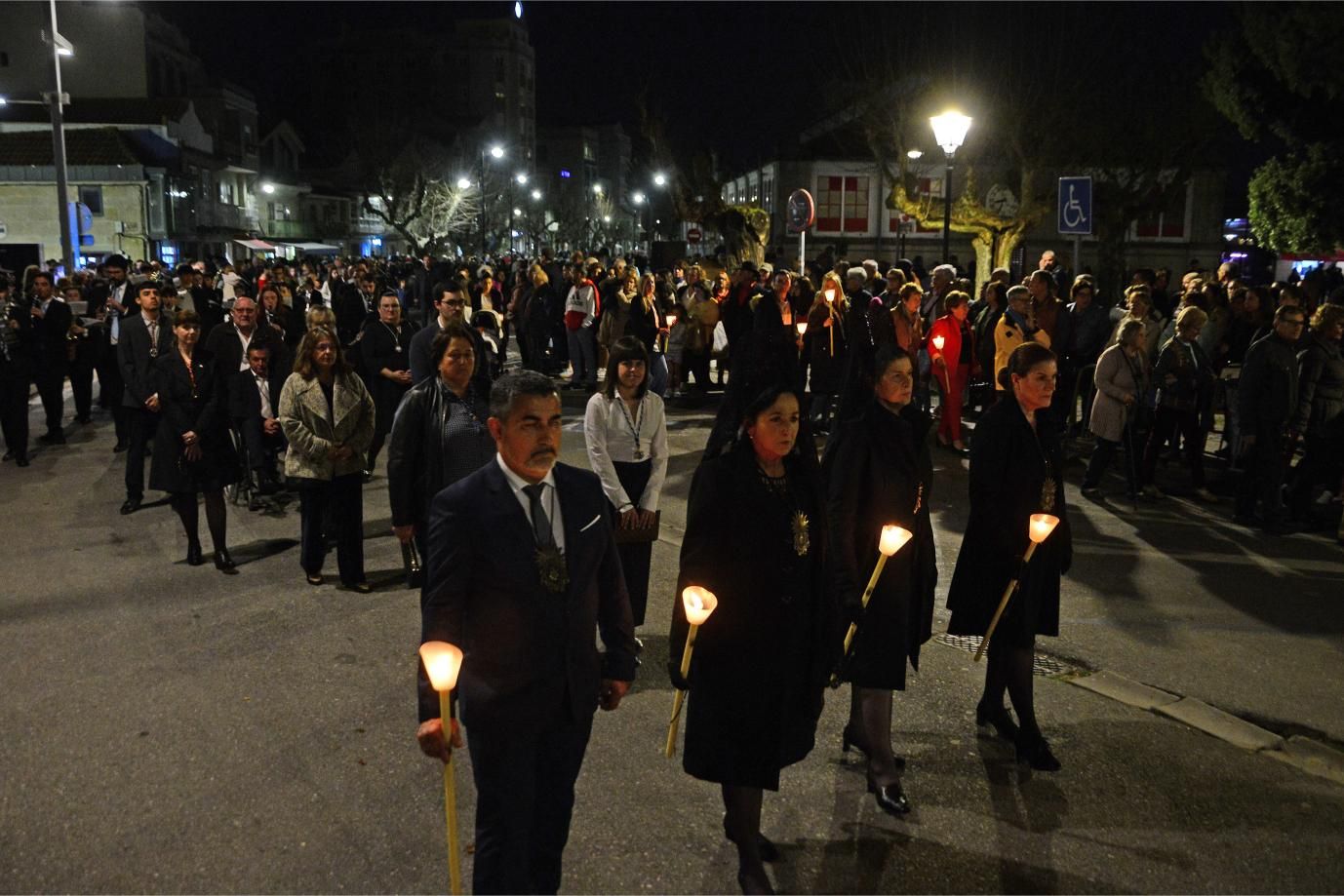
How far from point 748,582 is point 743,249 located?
25.3 meters

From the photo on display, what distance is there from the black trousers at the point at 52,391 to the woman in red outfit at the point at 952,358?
10.4m

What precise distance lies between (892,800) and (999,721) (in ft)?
3.23

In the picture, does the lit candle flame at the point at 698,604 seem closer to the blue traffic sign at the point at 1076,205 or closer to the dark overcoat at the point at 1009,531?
the dark overcoat at the point at 1009,531

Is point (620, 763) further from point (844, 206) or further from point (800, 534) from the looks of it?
point (844, 206)

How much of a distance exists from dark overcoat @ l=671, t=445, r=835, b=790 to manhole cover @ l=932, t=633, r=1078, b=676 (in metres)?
2.33

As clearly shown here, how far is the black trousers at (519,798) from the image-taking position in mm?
3383

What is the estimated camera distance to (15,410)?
11.9 m

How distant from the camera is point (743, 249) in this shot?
2855cm

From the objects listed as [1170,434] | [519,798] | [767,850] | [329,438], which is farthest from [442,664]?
[1170,434]

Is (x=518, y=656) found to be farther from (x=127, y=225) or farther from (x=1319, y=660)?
(x=127, y=225)

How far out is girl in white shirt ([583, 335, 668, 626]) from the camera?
20.7ft

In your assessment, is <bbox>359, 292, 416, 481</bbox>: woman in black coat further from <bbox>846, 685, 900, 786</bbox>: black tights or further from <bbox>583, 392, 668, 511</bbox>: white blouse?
<bbox>846, 685, 900, 786</bbox>: black tights

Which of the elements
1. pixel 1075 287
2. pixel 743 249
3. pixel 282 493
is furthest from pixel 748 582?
pixel 743 249

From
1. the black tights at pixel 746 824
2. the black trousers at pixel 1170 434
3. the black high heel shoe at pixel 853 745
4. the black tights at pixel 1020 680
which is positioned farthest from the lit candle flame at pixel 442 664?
the black trousers at pixel 1170 434
